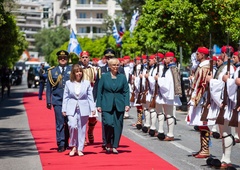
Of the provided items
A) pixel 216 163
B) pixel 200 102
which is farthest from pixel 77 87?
pixel 216 163

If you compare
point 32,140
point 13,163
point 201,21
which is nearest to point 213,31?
point 201,21

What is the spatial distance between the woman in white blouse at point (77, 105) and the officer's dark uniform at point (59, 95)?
0.74 meters

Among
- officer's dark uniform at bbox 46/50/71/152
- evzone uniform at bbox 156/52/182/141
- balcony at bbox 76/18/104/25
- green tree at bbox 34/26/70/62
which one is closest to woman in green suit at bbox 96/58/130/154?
officer's dark uniform at bbox 46/50/71/152

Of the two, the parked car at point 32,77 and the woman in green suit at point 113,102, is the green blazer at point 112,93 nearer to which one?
the woman in green suit at point 113,102

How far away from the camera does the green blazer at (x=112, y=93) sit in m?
15.0

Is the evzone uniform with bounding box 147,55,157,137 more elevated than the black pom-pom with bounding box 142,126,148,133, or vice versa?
the evzone uniform with bounding box 147,55,157,137

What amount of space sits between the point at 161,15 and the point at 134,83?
37.7ft

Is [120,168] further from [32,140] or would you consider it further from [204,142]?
[32,140]

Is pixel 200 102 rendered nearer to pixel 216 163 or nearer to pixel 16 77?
pixel 216 163

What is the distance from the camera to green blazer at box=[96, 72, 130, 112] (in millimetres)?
15047

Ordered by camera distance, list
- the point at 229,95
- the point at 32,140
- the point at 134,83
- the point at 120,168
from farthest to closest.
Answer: the point at 134,83, the point at 32,140, the point at 120,168, the point at 229,95

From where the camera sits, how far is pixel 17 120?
27062mm

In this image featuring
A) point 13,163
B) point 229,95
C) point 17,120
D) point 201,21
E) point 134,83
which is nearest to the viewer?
point 229,95

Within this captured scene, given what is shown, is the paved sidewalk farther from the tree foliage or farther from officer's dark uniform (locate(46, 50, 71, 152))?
the tree foliage
